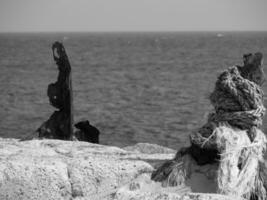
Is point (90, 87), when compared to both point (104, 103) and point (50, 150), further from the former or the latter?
point (50, 150)

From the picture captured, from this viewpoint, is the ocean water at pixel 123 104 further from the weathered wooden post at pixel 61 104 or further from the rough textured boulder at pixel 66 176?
the rough textured boulder at pixel 66 176

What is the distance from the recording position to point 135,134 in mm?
20188

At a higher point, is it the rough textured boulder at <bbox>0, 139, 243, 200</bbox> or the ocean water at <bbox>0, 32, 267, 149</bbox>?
the rough textured boulder at <bbox>0, 139, 243, 200</bbox>

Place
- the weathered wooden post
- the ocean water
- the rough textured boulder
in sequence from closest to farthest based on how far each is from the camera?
1. the rough textured boulder
2. the weathered wooden post
3. the ocean water

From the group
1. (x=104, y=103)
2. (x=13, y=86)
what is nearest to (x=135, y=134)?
(x=104, y=103)

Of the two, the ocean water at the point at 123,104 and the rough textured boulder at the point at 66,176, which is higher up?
the rough textured boulder at the point at 66,176

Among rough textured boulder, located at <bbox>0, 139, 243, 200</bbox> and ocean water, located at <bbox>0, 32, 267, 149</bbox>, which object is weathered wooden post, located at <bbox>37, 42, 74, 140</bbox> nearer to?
rough textured boulder, located at <bbox>0, 139, 243, 200</bbox>

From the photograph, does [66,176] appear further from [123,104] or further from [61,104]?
[123,104]

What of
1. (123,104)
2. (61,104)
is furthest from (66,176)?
(123,104)

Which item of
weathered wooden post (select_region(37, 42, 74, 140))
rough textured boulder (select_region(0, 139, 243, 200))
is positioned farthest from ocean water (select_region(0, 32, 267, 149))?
rough textured boulder (select_region(0, 139, 243, 200))

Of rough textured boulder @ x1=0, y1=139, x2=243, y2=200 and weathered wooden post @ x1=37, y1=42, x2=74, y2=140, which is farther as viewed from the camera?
weathered wooden post @ x1=37, y1=42, x2=74, y2=140

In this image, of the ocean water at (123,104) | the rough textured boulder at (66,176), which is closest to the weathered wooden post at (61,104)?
the rough textured boulder at (66,176)

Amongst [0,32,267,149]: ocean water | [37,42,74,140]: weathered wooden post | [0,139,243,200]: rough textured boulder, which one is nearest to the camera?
[0,139,243,200]: rough textured boulder

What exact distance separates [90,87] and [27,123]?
1300cm
